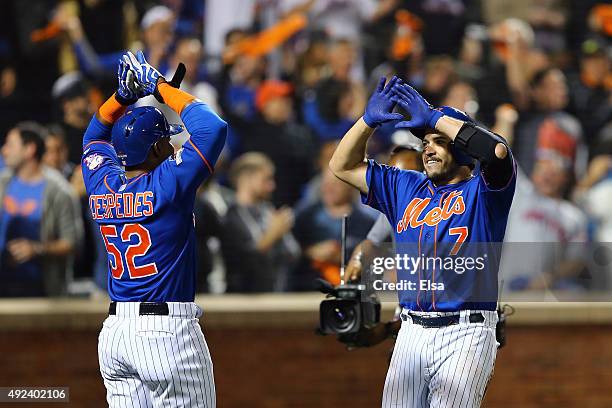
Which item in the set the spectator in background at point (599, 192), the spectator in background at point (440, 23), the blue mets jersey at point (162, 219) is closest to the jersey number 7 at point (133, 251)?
the blue mets jersey at point (162, 219)

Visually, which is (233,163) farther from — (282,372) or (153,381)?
(153,381)

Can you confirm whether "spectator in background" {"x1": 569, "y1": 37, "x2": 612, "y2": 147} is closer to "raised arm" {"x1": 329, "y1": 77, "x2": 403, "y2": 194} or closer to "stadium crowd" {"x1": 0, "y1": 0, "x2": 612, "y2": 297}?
"stadium crowd" {"x1": 0, "y1": 0, "x2": 612, "y2": 297}

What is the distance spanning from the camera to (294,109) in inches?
303

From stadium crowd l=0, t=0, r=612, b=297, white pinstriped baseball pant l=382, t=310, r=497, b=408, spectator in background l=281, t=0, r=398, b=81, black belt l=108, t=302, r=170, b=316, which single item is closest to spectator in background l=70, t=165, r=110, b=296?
stadium crowd l=0, t=0, r=612, b=297

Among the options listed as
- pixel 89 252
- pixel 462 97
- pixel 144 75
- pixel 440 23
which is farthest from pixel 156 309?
pixel 440 23

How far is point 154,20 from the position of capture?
24.7ft

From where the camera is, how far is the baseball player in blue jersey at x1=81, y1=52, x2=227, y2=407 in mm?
3854

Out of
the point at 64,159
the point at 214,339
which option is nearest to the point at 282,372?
the point at 214,339

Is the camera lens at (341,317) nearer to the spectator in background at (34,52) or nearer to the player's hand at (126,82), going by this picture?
the player's hand at (126,82)

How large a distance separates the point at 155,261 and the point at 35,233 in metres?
3.58

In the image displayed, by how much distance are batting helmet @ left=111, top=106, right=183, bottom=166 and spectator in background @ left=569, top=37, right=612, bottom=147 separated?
4.87 metres

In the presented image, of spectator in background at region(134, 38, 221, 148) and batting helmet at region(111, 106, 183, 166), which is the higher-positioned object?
spectator in background at region(134, 38, 221, 148)

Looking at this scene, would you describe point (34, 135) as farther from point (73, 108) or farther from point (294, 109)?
point (294, 109)

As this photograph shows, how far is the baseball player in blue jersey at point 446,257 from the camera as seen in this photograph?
3814mm
